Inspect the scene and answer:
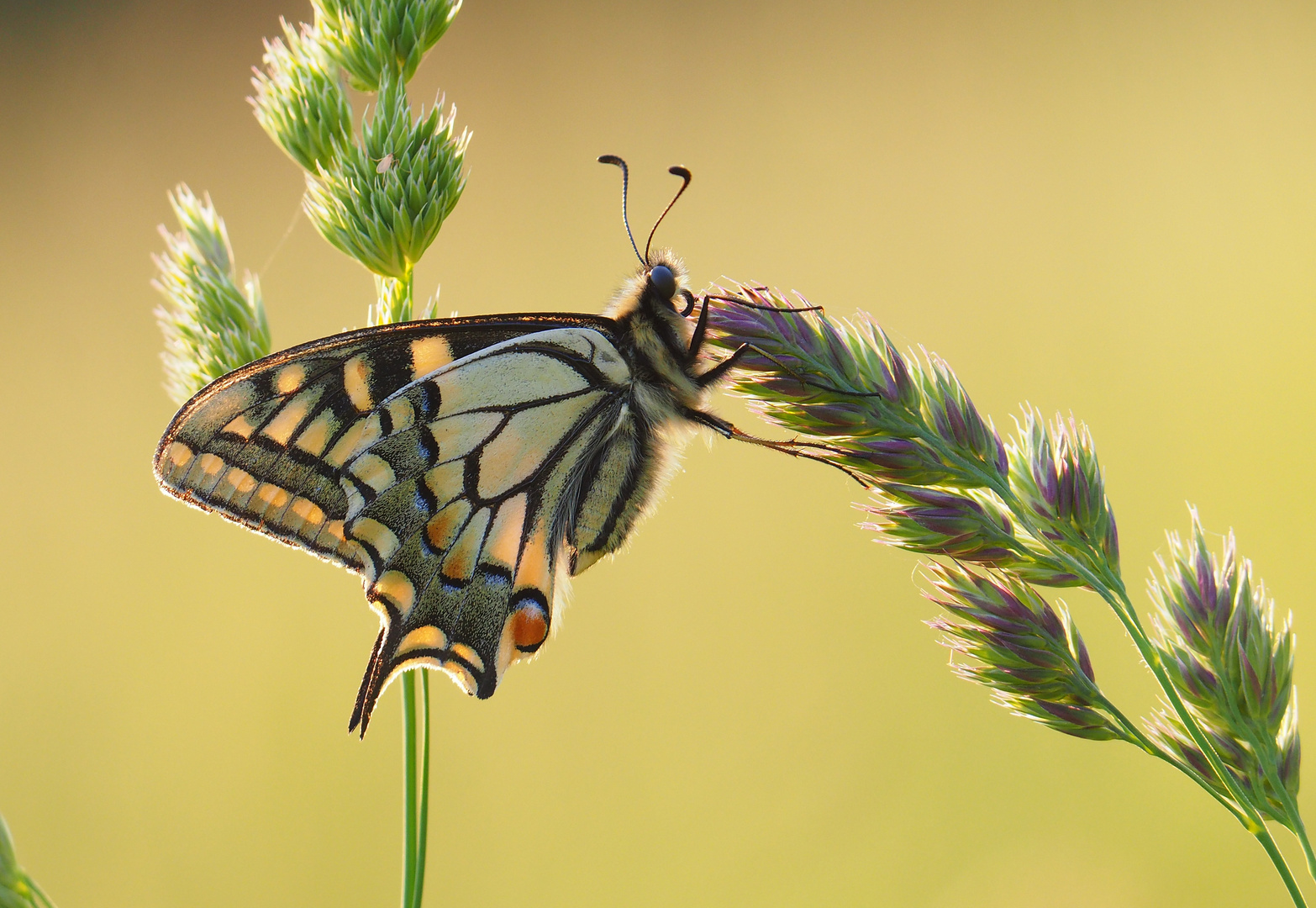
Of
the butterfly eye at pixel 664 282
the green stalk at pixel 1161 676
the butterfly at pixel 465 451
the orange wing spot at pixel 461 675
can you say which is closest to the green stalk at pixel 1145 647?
the green stalk at pixel 1161 676

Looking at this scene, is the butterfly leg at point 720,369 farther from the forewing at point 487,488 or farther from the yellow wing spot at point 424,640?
the yellow wing spot at point 424,640

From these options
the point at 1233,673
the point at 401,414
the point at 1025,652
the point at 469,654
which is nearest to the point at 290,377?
the point at 401,414

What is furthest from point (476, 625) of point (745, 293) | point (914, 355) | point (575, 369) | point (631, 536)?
point (914, 355)

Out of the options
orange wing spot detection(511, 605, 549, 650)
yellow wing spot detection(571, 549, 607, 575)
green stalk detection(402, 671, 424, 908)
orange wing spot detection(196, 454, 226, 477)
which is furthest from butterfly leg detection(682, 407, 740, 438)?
orange wing spot detection(196, 454, 226, 477)

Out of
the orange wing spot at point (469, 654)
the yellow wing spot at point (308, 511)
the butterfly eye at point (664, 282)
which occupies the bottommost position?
the orange wing spot at point (469, 654)

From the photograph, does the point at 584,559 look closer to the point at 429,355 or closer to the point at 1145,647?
the point at 429,355

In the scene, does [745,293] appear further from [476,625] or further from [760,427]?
[760,427]

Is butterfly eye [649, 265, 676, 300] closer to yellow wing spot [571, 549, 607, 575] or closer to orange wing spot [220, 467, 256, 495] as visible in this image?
yellow wing spot [571, 549, 607, 575]
